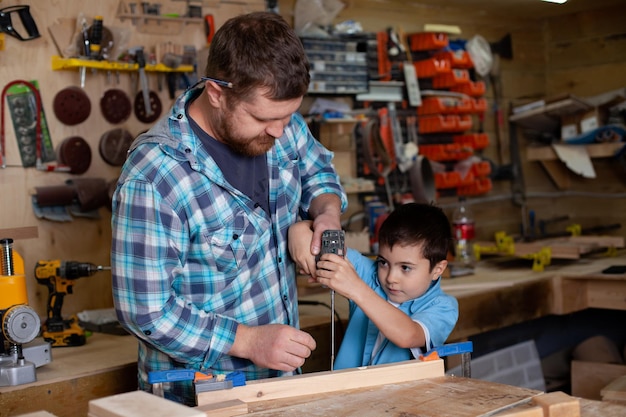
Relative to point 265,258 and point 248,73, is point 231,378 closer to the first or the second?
point 265,258

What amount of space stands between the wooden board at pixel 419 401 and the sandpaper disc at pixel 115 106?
186 cm

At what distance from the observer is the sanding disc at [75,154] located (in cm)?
299

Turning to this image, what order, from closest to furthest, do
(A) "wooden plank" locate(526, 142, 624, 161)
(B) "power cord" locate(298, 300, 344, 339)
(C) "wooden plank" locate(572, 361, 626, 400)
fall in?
(B) "power cord" locate(298, 300, 344, 339)
(C) "wooden plank" locate(572, 361, 626, 400)
(A) "wooden plank" locate(526, 142, 624, 161)

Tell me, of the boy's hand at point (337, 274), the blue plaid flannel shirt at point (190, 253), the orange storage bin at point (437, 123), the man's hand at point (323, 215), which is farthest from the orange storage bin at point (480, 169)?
the boy's hand at point (337, 274)

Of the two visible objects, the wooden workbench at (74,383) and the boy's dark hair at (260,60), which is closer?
the boy's dark hair at (260,60)

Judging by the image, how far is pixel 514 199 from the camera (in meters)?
4.87

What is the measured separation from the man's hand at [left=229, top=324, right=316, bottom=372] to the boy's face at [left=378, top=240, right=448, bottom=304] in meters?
0.54

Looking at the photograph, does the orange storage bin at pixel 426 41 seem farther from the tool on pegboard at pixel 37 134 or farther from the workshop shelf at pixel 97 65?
the tool on pegboard at pixel 37 134

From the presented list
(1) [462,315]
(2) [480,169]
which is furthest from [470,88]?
(1) [462,315]

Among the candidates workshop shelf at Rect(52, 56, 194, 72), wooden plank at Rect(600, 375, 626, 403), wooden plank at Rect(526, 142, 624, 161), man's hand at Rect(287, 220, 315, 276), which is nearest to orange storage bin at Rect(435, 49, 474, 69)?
wooden plank at Rect(526, 142, 624, 161)

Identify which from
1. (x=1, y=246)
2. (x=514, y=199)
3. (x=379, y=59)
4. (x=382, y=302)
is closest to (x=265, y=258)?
(x=382, y=302)

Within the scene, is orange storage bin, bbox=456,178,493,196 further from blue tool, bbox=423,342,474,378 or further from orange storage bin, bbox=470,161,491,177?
blue tool, bbox=423,342,474,378

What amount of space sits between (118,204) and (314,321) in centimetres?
128

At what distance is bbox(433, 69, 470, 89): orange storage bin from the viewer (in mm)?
4355
